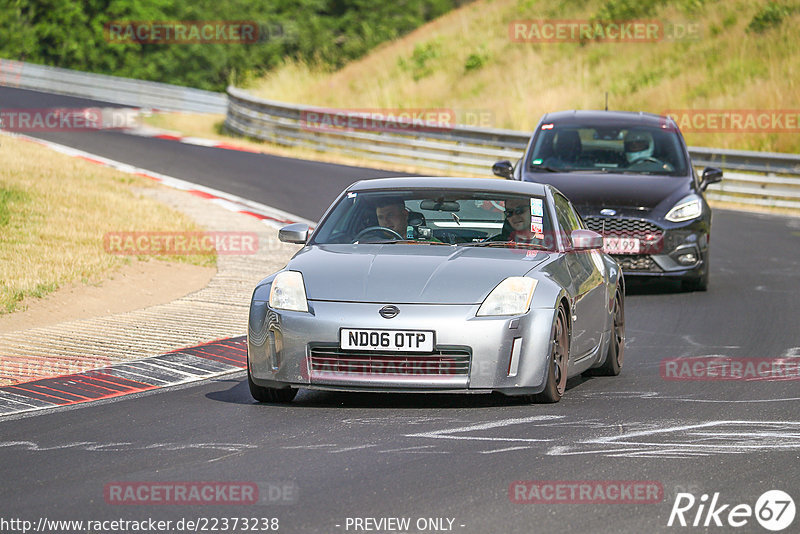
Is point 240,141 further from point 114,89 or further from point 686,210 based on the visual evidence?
point 686,210

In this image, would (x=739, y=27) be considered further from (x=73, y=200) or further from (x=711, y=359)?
(x=711, y=359)

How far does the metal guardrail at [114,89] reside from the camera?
43.5m

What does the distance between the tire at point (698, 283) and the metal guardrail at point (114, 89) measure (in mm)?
29359

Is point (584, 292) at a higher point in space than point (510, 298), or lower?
lower

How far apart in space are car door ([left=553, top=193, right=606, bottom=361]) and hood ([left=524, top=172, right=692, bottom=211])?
13.7 ft

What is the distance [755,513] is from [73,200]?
14.6 meters

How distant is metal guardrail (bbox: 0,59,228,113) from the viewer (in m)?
43.5

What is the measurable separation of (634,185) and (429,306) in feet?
23.4

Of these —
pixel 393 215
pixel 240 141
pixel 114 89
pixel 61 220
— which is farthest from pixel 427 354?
pixel 114 89

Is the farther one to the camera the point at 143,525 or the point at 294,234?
the point at 294,234

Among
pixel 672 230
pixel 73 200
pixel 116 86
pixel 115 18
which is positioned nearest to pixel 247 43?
pixel 115 18

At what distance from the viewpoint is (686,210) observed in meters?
14.6

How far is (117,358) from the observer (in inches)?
410

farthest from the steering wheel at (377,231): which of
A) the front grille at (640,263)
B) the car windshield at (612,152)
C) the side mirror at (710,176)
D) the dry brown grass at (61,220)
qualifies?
the side mirror at (710,176)
